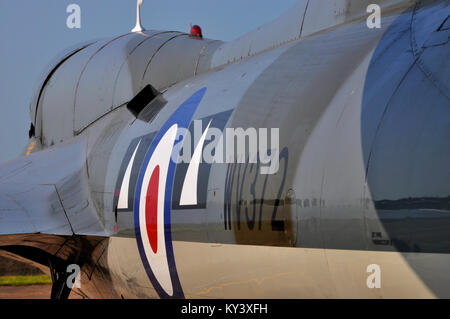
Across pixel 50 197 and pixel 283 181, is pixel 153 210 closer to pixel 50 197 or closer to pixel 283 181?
pixel 283 181

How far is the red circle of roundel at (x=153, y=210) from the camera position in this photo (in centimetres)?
425

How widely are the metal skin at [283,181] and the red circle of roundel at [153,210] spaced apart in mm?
20

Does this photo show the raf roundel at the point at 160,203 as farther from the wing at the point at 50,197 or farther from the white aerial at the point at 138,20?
the white aerial at the point at 138,20

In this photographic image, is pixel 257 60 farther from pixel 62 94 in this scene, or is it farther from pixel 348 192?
pixel 62 94

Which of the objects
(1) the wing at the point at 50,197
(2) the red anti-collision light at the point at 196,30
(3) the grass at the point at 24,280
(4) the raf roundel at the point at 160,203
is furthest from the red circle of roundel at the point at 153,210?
(3) the grass at the point at 24,280

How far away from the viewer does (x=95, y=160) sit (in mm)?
5828

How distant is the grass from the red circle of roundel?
14.5 m

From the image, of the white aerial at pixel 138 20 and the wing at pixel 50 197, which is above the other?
the white aerial at pixel 138 20

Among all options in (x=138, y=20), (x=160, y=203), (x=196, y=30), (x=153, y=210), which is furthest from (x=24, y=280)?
(x=160, y=203)

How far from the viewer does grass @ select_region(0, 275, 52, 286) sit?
1761 centimetres

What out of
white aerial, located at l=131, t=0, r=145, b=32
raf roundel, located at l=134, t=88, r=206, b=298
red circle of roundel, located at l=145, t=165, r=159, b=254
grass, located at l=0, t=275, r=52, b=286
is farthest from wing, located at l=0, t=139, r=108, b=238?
grass, located at l=0, t=275, r=52, b=286

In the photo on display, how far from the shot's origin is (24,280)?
18078 millimetres

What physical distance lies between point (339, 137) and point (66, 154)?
4.48 meters
